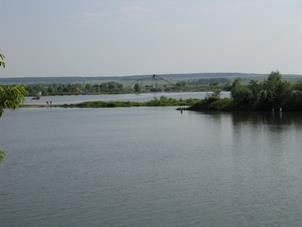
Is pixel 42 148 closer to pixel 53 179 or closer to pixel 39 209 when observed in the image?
pixel 53 179

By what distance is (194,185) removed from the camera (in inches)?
970

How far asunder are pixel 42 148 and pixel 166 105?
2843 inches

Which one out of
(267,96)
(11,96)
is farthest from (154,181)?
(267,96)

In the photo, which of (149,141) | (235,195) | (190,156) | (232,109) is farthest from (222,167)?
(232,109)

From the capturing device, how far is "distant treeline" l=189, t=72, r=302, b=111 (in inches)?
3036

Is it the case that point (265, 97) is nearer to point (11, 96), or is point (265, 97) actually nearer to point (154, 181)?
point (154, 181)

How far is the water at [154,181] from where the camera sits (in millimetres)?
19562

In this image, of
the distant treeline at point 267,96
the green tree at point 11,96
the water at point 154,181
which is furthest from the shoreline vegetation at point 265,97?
the green tree at point 11,96

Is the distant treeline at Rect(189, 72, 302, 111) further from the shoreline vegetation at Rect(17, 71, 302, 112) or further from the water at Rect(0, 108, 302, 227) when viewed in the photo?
the water at Rect(0, 108, 302, 227)

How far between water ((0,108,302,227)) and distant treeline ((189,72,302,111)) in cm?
3187

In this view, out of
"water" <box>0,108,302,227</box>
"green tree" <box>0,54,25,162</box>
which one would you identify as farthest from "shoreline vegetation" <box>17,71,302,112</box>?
"green tree" <box>0,54,25,162</box>

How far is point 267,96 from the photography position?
8038 centimetres

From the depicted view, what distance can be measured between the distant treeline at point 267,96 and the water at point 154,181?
3187 centimetres

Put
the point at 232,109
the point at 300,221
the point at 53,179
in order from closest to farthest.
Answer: the point at 300,221 < the point at 53,179 < the point at 232,109
